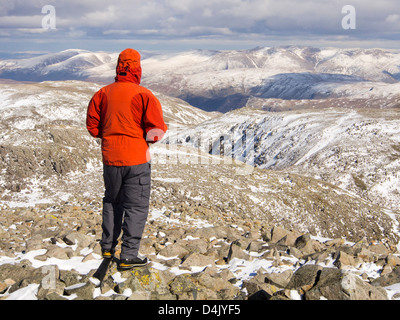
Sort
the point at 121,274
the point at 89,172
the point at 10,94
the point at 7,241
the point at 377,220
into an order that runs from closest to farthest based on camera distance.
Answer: the point at 121,274
the point at 7,241
the point at 89,172
the point at 377,220
the point at 10,94

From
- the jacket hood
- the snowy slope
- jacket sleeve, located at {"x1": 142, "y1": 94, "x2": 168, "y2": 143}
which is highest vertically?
the jacket hood

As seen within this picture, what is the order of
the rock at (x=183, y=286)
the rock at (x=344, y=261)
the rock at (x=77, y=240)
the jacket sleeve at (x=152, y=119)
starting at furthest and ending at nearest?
1. the rock at (x=77, y=240)
2. the rock at (x=344, y=261)
3. the rock at (x=183, y=286)
4. the jacket sleeve at (x=152, y=119)

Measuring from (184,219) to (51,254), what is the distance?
8.44 m

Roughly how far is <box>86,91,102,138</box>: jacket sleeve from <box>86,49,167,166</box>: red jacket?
0.03 m

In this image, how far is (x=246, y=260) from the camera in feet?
32.7

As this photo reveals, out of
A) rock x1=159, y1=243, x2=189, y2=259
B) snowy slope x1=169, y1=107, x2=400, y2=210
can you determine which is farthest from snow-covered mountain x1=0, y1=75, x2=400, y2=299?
snowy slope x1=169, y1=107, x2=400, y2=210

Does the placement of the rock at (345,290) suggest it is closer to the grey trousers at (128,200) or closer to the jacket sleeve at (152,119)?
the grey trousers at (128,200)

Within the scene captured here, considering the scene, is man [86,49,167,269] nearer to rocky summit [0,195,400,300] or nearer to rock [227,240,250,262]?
rocky summit [0,195,400,300]

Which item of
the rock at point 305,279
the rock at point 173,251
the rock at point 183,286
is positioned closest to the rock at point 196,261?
the rock at point 173,251

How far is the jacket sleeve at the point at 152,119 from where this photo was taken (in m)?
6.88

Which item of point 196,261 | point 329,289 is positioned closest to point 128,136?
point 196,261

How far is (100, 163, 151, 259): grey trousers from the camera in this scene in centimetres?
713

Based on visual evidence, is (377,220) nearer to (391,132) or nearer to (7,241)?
(7,241)
